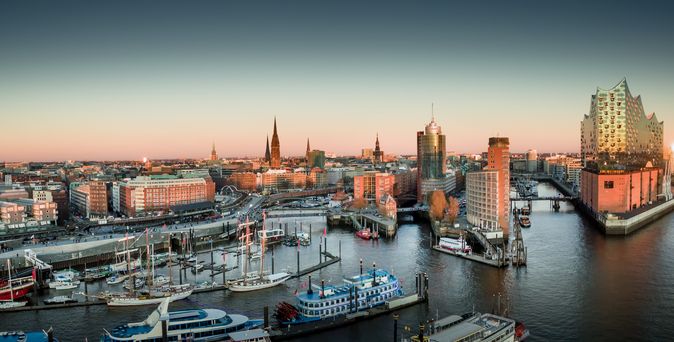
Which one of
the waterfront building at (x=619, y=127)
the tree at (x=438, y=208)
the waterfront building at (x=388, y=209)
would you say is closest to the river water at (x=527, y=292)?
the tree at (x=438, y=208)

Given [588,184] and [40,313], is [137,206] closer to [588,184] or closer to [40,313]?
[40,313]

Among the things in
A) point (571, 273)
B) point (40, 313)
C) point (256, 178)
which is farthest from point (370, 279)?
point (256, 178)

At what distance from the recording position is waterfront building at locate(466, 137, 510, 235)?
33.9 meters

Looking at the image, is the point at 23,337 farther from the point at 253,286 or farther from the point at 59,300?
the point at 253,286

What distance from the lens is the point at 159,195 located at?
160ft

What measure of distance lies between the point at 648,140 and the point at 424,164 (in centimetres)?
3472

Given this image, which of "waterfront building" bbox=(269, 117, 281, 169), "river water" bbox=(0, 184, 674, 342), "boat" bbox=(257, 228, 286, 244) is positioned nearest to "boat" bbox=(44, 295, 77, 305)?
"river water" bbox=(0, 184, 674, 342)

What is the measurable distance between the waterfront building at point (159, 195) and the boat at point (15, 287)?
23665 millimetres

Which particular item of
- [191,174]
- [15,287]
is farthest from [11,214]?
[191,174]

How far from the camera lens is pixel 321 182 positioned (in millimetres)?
80562

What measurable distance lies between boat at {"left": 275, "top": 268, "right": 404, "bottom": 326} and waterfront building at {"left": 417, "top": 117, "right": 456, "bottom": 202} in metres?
33.4

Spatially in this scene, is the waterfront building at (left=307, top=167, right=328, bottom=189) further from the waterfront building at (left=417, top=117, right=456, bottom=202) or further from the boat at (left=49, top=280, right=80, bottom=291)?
the boat at (left=49, top=280, right=80, bottom=291)

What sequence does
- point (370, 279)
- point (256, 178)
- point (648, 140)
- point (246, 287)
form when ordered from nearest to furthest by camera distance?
point (370, 279)
point (246, 287)
point (648, 140)
point (256, 178)

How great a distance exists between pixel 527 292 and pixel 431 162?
37153 mm
